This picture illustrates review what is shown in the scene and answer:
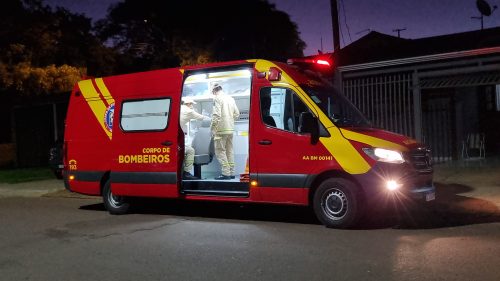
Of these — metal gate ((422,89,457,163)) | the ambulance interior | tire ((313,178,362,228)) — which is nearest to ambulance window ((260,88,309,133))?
tire ((313,178,362,228))

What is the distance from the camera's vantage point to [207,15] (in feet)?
80.5

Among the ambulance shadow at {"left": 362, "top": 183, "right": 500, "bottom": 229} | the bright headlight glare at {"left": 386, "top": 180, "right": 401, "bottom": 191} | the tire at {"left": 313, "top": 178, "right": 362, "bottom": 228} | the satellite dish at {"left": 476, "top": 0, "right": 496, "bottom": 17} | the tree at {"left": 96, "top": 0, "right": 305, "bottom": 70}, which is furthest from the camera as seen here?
the tree at {"left": 96, "top": 0, "right": 305, "bottom": 70}

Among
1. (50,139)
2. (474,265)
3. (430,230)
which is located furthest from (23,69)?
(474,265)

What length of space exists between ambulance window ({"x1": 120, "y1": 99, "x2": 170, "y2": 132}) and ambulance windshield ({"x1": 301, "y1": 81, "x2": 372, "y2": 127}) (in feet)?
8.42

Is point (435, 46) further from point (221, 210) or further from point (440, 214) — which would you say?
point (221, 210)

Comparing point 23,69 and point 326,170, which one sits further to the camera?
point 23,69

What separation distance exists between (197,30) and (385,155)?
679 inches

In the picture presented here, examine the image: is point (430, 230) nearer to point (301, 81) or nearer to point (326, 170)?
point (326, 170)

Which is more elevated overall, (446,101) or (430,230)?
(446,101)

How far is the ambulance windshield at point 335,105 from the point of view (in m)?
8.08

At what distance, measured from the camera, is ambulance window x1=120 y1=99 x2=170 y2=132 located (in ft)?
30.6

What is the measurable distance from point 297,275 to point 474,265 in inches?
71.2

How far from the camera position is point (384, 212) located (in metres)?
8.55

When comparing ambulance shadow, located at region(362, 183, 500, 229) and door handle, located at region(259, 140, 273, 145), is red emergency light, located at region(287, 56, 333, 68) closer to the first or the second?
door handle, located at region(259, 140, 273, 145)
